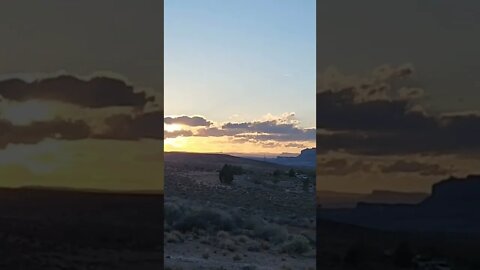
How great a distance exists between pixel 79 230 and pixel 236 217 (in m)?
2.01

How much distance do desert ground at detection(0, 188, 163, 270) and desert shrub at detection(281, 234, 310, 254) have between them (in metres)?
1.48

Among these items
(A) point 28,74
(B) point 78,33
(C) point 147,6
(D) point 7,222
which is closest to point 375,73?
(C) point 147,6

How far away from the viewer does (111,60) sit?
512 centimetres

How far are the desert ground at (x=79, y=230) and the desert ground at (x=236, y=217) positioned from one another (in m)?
0.86

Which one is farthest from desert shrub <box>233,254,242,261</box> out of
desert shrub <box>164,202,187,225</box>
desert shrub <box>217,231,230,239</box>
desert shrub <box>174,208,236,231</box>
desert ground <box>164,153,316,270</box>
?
desert shrub <box>164,202,187,225</box>

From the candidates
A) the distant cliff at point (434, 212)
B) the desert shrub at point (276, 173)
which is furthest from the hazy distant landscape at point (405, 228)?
the desert shrub at point (276, 173)

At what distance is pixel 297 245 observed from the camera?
20.0 feet

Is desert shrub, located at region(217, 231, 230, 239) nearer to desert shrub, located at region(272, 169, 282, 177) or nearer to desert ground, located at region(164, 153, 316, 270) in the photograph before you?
desert ground, located at region(164, 153, 316, 270)

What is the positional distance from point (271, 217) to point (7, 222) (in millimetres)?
2748

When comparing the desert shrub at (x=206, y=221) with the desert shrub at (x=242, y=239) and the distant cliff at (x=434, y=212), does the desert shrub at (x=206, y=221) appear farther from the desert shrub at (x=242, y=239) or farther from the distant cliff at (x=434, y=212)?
the distant cliff at (x=434, y=212)

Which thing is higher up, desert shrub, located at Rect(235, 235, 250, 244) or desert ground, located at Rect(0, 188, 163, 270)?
desert ground, located at Rect(0, 188, 163, 270)

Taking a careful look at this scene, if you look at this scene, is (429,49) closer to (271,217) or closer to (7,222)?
(271,217)

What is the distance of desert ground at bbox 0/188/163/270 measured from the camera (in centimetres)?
507

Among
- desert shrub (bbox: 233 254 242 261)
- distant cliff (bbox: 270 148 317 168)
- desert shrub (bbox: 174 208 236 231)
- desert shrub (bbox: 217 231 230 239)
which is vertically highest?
distant cliff (bbox: 270 148 317 168)
